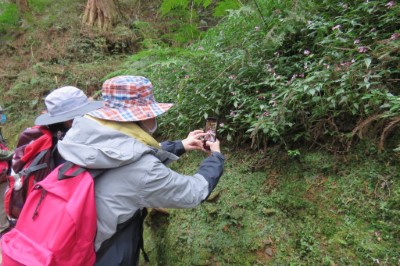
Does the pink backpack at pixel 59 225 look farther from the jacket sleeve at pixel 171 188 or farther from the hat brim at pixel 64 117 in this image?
the hat brim at pixel 64 117

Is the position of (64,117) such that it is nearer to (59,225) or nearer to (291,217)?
(59,225)

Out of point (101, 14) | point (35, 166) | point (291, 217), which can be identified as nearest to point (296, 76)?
point (291, 217)

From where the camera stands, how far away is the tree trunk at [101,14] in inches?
389

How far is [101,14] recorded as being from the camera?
32.6 feet

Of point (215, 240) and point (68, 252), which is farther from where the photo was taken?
point (215, 240)

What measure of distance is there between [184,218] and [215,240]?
49cm

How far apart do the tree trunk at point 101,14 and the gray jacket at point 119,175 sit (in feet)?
29.5

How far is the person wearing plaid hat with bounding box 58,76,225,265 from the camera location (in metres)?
1.82

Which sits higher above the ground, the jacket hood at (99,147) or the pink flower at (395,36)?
the pink flower at (395,36)

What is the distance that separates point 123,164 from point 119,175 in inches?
3.5

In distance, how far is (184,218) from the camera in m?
3.17

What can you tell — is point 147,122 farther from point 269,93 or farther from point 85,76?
point 85,76

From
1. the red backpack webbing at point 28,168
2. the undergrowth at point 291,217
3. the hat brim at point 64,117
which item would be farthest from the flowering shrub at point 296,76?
the red backpack webbing at point 28,168

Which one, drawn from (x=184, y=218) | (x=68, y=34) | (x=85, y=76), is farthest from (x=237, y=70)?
(x=68, y=34)
